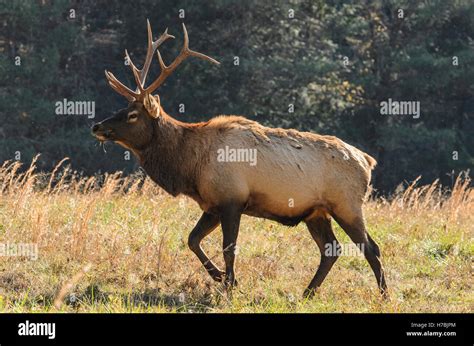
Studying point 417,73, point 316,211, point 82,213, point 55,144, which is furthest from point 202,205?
point 417,73

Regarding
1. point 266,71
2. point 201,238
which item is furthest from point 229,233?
point 266,71

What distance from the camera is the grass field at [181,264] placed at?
8.26m

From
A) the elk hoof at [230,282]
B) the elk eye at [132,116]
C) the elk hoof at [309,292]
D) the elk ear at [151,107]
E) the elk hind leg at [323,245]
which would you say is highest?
the elk ear at [151,107]

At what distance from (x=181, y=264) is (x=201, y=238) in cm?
40

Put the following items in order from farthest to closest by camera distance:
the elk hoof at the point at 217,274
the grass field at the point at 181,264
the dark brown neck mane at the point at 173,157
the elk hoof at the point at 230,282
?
the dark brown neck mane at the point at 173,157, the elk hoof at the point at 217,274, the elk hoof at the point at 230,282, the grass field at the point at 181,264

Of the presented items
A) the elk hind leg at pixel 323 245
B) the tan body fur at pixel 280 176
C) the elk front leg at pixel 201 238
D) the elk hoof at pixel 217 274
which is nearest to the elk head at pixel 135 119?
the tan body fur at pixel 280 176

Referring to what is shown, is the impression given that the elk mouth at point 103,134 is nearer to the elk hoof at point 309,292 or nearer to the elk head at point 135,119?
the elk head at point 135,119

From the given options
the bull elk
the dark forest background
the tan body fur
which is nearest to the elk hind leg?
the bull elk

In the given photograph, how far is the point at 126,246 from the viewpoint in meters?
9.55

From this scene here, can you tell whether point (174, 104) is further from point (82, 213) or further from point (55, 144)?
point (82, 213)

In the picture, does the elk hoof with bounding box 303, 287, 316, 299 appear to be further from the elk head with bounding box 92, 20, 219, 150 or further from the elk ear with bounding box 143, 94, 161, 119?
the elk ear with bounding box 143, 94, 161, 119

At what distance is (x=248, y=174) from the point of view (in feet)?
29.9

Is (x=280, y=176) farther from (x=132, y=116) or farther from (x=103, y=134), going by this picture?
(x=103, y=134)

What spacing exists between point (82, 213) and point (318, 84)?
737 inches
